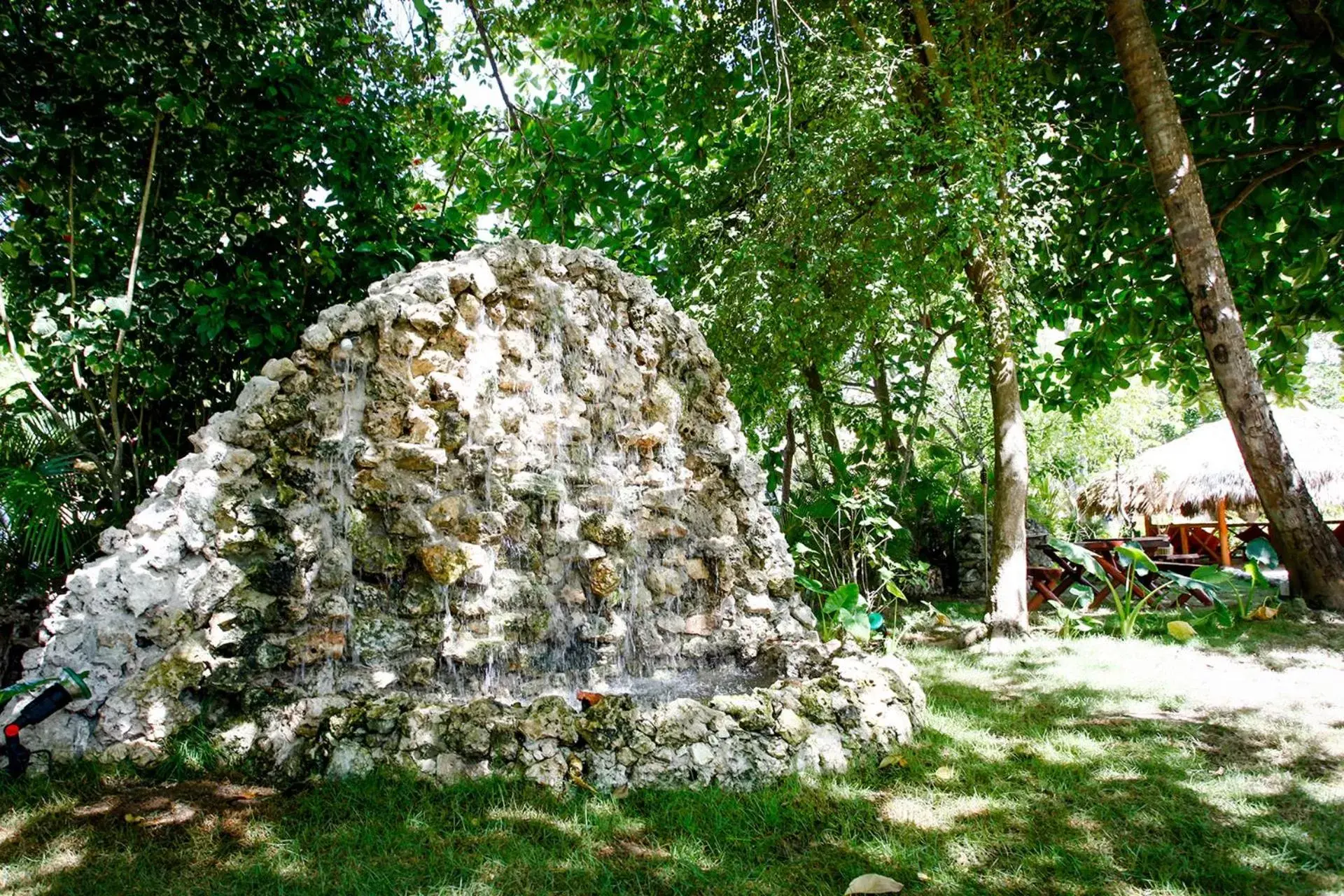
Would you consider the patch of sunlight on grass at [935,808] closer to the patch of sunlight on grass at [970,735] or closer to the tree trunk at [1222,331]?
the patch of sunlight on grass at [970,735]

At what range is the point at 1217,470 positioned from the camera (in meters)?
11.6

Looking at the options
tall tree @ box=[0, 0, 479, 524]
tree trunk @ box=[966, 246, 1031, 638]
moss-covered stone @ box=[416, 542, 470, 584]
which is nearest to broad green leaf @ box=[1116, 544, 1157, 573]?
tree trunk @ box=[966, 246, 1031, 638]

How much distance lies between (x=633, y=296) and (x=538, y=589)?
78.1 inches

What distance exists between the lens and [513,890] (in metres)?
2.46

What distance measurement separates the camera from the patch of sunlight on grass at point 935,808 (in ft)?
9.71

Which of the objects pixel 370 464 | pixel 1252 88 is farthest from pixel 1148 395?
pixel 370 464

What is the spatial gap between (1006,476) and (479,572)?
4.33 metres

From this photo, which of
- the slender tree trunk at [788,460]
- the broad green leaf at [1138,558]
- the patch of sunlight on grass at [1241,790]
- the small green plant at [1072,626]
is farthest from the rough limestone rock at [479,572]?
the slender tree trunk at [788,460]

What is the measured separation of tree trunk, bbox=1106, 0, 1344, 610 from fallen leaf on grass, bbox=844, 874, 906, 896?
4.54 meters

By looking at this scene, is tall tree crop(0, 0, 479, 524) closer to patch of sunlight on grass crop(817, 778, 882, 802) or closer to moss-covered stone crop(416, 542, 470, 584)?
moss-covered stone crop(416, 542, 470, 584)

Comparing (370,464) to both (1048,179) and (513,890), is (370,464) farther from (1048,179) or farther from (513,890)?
(1048,179)

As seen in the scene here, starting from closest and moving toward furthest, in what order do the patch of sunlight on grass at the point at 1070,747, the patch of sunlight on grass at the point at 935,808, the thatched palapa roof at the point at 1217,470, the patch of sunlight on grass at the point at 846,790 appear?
the patch of sunlight on grass at the point at 935,808 → the patch of sunlight on grass at the point at 846,790 → the patch of sunlight on grass at the point at 1070,747 → the thatched palapa roof at the point at 1217,470

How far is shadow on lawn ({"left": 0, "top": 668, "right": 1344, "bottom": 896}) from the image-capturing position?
2.51m

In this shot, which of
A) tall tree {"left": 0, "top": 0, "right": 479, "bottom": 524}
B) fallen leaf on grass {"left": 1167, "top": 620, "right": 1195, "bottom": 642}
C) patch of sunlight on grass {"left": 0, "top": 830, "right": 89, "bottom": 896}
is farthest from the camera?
fallen leaf on grass {"left": 1167, "top": 620, "right": 1195, "bottom": 642}
